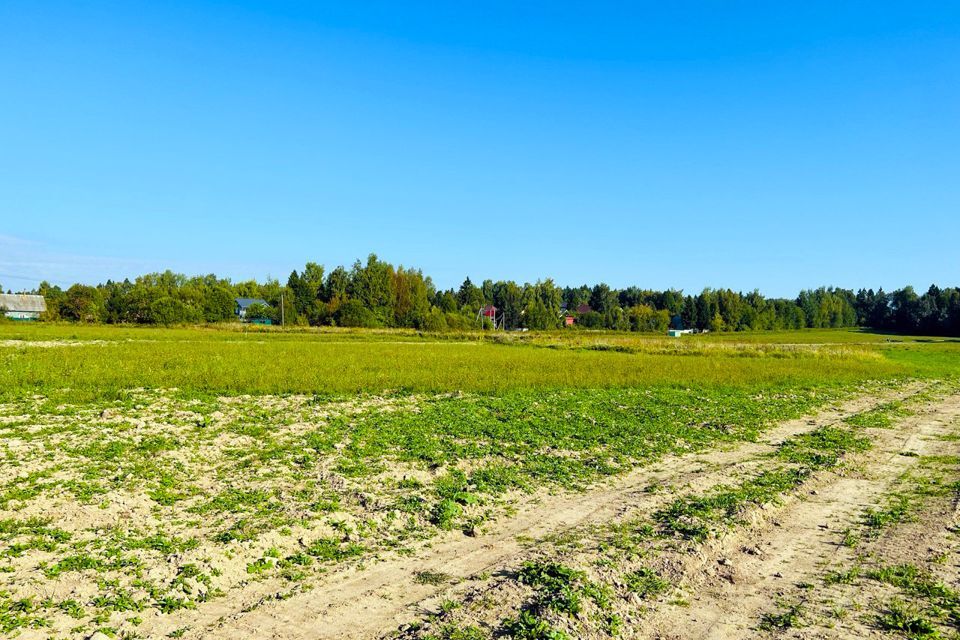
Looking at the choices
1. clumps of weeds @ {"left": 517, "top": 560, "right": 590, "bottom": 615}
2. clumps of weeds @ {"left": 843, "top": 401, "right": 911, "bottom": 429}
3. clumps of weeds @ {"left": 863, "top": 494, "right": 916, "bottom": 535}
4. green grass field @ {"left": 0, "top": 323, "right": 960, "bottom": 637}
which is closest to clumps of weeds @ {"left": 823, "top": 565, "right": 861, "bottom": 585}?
clumps of weeds @ {"left": 863, "top": 494, "right": 916, "bottom": 535}

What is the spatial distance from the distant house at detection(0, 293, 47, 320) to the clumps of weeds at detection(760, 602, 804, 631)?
17221cm

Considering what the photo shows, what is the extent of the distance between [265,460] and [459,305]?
139989mm

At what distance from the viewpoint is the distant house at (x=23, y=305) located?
457ft

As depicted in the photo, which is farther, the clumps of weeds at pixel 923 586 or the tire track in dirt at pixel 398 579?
the clumps of weeds at pixel 923 586

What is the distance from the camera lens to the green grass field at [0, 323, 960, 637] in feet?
22.6

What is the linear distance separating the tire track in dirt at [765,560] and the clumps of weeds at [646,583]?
30 cm

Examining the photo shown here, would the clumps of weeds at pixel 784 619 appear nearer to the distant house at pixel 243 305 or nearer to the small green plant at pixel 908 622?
the small green plant at pixel 908 622

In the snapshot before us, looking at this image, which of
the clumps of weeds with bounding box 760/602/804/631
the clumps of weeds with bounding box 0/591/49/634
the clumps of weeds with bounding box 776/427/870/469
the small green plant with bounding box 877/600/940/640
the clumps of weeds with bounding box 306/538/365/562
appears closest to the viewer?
the clumps of weeds with bounding box 0/591/49/634

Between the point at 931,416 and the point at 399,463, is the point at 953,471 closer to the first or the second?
the point at 931,416

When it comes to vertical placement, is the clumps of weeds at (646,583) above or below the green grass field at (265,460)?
below

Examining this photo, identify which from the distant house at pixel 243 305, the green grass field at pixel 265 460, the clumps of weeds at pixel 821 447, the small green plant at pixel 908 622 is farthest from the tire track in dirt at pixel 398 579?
the distant house at pixel 243 305

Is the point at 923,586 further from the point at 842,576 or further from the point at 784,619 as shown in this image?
the point at 784,619

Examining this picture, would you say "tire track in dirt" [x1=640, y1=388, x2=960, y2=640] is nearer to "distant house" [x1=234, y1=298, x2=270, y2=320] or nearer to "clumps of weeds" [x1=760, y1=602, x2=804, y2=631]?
"clumps of weeds" [x1=760, y1=602, x2=804, y2=631]

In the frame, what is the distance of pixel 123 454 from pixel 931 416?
25.0 metres
